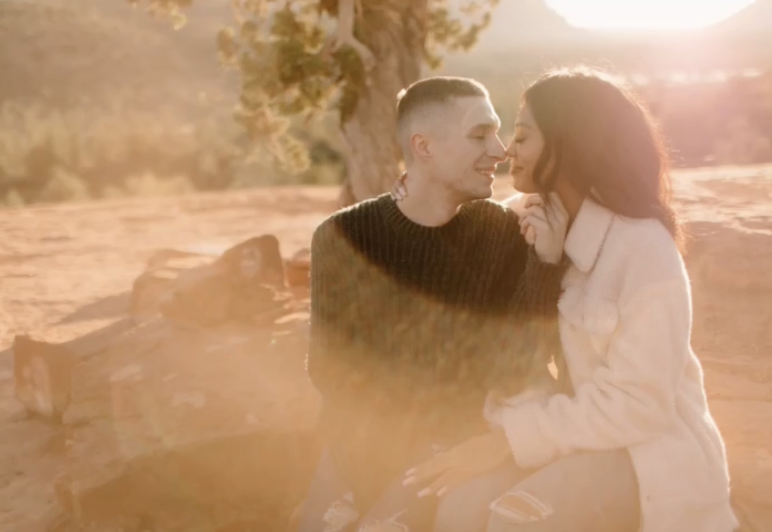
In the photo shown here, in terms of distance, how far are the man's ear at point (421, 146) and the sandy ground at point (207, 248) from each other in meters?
1.54

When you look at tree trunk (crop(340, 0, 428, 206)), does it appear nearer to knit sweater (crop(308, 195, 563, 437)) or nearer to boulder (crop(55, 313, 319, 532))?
boulder (crop(55, 313, 319, 532))

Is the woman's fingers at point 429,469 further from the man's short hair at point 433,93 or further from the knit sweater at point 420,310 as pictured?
the man's short hair at point 433,93

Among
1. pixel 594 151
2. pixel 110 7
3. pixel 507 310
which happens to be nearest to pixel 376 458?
pixel 507 310

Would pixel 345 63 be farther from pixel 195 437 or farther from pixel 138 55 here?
pixel 138 55

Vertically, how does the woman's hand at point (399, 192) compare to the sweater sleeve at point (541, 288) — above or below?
above

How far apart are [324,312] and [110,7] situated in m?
54.4

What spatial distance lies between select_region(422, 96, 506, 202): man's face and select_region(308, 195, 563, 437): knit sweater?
0.50 feet

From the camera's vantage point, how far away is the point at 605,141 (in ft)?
7.16

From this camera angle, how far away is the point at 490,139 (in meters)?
2.43

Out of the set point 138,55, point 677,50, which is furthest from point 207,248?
point 677,50

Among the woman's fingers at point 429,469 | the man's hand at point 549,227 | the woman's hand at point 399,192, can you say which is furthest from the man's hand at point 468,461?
the woman's hand at point 399,192

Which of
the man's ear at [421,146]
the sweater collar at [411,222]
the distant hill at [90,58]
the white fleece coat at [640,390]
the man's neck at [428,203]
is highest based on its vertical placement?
the man's ear at [421,146]

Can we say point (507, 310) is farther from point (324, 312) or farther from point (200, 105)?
point (200, 105)

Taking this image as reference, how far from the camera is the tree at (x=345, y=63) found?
6.23 meters
